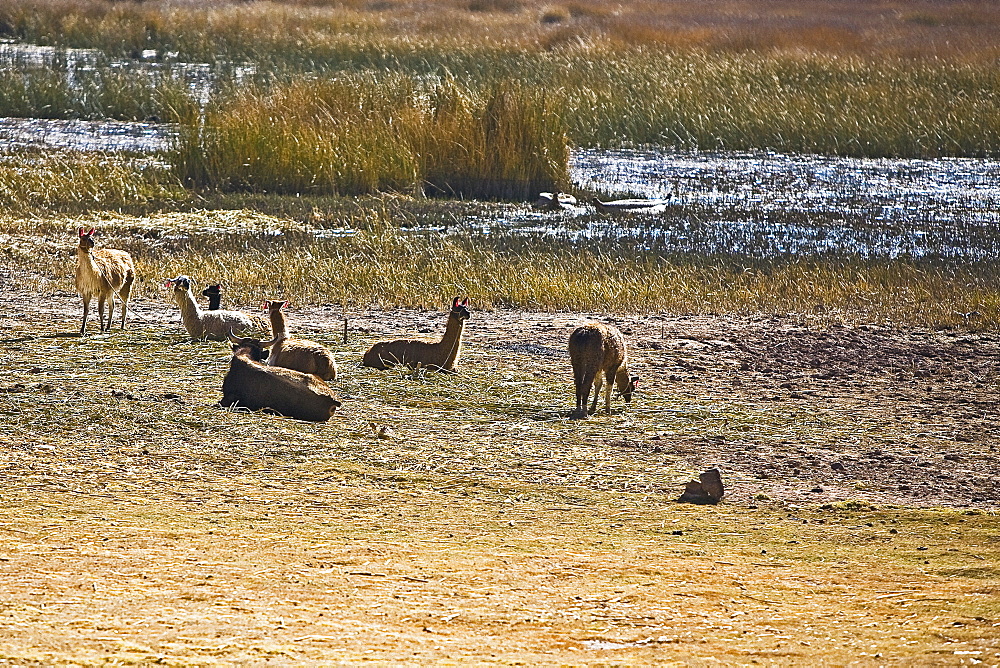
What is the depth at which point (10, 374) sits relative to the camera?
9070 mm

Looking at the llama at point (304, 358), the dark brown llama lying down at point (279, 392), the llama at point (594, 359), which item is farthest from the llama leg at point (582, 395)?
the llama at point (304, 358)

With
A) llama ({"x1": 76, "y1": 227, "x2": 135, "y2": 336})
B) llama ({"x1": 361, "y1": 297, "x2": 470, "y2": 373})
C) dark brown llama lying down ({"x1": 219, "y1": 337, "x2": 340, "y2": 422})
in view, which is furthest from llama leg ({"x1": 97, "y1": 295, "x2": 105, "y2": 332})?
dark brown llama lying down ({"x1": 219, "y1": 337, "x2": 340, "y2": 422})

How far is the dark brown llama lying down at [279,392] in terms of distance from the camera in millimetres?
8031

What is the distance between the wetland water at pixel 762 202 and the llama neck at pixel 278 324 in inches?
244

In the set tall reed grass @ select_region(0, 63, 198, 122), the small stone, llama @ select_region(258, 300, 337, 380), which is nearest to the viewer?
the small stone

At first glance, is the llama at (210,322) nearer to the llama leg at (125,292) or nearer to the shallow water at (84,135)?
the llama leg at (125,292)

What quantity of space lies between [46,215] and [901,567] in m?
12.6

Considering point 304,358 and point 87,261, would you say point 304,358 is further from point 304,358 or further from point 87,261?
point 87,261

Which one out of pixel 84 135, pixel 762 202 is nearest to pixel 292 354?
pixel 762 202

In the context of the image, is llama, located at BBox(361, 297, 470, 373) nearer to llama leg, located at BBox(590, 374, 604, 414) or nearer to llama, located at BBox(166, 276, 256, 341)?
llama leg, located at BBox(590, 374, 604, 414)

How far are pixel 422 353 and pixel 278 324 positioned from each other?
3.14 ft

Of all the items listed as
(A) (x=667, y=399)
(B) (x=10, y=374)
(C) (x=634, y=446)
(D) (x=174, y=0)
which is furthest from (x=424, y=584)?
(D) (x=174, y=0)

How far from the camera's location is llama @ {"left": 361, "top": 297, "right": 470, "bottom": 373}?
930 cm

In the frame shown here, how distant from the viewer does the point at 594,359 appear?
26.9 feet
